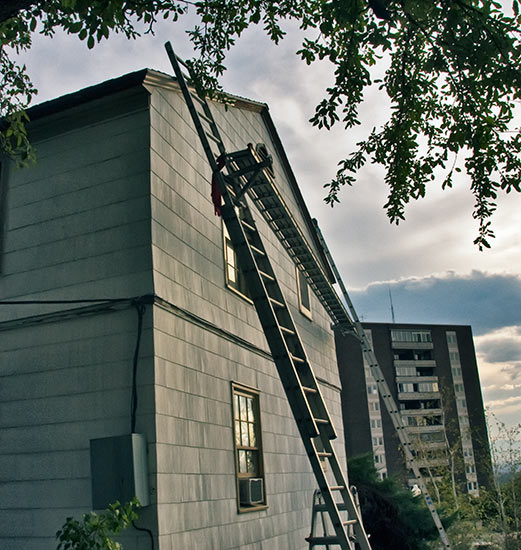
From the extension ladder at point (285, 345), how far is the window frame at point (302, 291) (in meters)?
5.33

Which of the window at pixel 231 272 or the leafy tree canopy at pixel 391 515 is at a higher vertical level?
the window at pixel 231 272

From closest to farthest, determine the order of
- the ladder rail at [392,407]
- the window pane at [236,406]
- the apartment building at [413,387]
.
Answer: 1. the window pane at [236,406]
2. the ladder rail at [392,407]
3. the apartment building at [413,387]

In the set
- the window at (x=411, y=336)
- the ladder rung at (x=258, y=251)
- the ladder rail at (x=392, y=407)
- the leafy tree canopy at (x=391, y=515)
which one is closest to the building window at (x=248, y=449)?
the ladder rung at (x=258, y=251)

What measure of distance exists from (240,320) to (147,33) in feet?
17.3

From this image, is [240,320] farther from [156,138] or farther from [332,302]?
[332,302]

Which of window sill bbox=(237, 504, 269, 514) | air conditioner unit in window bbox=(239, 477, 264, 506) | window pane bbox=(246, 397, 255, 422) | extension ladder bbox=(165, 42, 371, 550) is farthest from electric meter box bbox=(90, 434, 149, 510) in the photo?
window pane bbox=(246, 397, 255, 422)

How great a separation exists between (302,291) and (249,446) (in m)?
5.90

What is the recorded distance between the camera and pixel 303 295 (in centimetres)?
1555

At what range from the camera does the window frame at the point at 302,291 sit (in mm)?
14938

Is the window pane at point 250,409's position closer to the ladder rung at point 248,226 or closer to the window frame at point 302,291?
the ladder rung at point 248,226

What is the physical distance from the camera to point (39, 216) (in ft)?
30.0

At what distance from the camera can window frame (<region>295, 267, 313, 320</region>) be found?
1494 cm

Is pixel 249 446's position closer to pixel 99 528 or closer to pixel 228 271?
pixel 228 271

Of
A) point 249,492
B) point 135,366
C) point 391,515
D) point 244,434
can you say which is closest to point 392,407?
point 391,515
